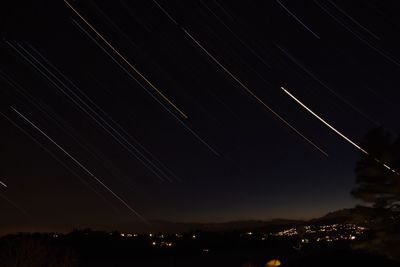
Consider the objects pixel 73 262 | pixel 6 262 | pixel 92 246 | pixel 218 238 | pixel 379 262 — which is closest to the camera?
pixel 379 262

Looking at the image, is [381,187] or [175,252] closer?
[381,187]

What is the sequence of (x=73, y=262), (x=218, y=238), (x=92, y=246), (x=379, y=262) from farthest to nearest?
1. (x=218, y=238)
2. (x=92, y=246)
3. (x=73, y=262)
4. (x=379, y=262)

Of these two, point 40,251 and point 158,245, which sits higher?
point 158,245

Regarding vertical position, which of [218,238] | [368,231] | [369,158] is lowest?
[368,231]

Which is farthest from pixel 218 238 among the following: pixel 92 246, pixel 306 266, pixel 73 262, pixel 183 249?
pixel 306 266

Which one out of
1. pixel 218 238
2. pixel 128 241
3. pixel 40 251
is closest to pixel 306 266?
pixel 40 251

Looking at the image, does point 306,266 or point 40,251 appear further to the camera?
point 40,251

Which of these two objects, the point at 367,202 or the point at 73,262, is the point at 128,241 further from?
the point at 367,202

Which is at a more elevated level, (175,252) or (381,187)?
(175,252)

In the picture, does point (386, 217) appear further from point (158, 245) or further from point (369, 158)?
point (158, 245)
